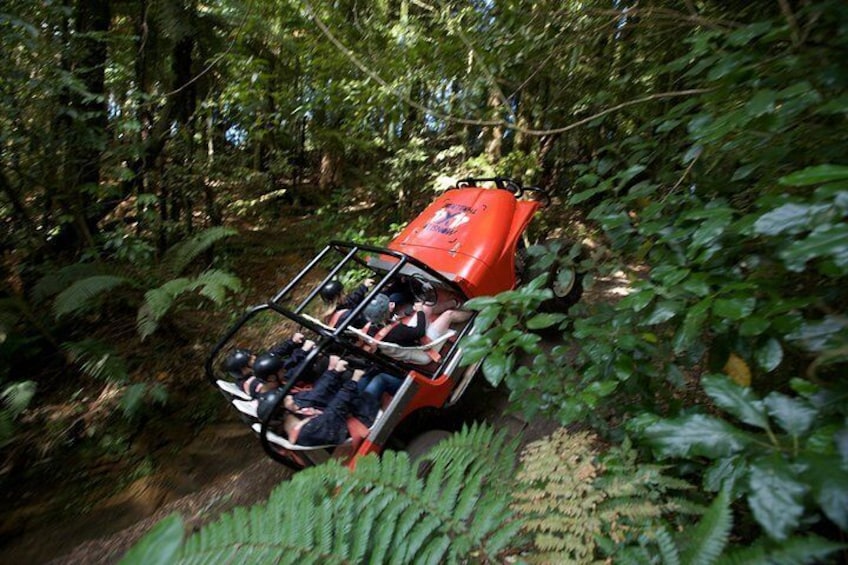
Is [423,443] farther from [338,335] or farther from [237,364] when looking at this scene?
[237,364]

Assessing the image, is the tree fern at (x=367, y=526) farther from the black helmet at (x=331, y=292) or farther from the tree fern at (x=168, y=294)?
the tree fern at (x=168, y=294)

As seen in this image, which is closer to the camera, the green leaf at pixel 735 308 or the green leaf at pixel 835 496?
the green leaf at pixel 835 496

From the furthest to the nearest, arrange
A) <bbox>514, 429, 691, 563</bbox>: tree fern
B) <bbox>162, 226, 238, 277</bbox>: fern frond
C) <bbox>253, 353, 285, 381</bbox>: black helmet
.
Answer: <bbox>162, 226, 238, 277</bbox>: fern frond
<bbox>253, 353, 285, 381</bbox>: black helmet
<bbox>514, 429, 691, 563</bbox>: tree fern

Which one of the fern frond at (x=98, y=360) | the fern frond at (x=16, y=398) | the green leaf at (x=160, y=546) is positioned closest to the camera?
the green leaf at (x=160, y=546)

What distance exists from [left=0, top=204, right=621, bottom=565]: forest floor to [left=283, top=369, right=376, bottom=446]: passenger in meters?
0.89

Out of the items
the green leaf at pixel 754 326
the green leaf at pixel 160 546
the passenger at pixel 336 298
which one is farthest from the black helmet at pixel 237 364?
the green leaf at pixel 754 326

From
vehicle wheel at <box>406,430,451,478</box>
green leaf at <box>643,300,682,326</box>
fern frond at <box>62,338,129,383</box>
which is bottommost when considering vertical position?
vehicle wheel at <box>406,430,451,478</box>

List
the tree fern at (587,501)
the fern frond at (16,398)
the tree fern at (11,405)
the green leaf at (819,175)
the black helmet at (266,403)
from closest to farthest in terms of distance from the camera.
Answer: the green leaf at (819,175), the tree fern at (587,501), the black helmet at (266,403), the tree fern at (11,405), the fern frond at (16,398)

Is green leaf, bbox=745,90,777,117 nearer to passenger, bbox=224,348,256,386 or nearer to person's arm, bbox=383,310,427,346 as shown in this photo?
person's arm, bbox=383,310,427,346

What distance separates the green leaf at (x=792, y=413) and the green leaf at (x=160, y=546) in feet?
3.70

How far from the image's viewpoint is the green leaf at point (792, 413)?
78cm

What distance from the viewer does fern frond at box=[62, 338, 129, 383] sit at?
3.55 metres

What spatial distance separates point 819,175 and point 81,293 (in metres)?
4.77

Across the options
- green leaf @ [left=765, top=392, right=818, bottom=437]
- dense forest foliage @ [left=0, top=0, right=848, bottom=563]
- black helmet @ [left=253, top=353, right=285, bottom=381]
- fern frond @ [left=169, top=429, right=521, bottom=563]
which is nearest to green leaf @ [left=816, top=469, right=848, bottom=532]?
dense forest foliage @ [left=0, top=0, right=848, bottom=563]
